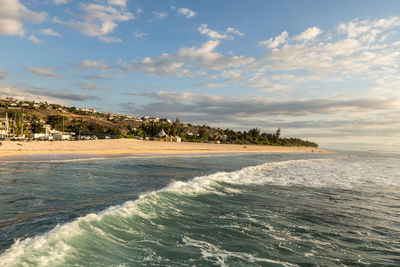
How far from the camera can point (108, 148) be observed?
1850 inches

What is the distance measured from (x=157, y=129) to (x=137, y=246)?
303ft

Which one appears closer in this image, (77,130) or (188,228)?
(188,228)

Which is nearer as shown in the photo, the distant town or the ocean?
the ocean

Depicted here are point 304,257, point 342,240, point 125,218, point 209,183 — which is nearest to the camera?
point 304,257

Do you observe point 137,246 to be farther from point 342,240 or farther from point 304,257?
point 342,240

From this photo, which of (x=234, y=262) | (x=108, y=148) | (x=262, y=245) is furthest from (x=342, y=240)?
(x=108, y=148)

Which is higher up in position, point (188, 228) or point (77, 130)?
point (77, 130)

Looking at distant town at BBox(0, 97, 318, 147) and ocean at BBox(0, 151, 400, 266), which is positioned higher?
distant town at BBox(0, 97, 318, 147)

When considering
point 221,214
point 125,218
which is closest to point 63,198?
point 125,218

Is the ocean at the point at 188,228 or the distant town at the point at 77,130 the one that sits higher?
the distant town at the point at 77,130

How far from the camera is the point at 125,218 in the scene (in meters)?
8.16

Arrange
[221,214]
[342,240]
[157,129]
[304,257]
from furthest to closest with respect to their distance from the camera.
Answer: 1. [157,129]
2. [221,214]
3. [342,240]
4. [304,257]

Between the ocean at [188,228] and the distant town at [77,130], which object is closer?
the ocean at [188,228]

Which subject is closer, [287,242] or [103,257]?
[103,257]
